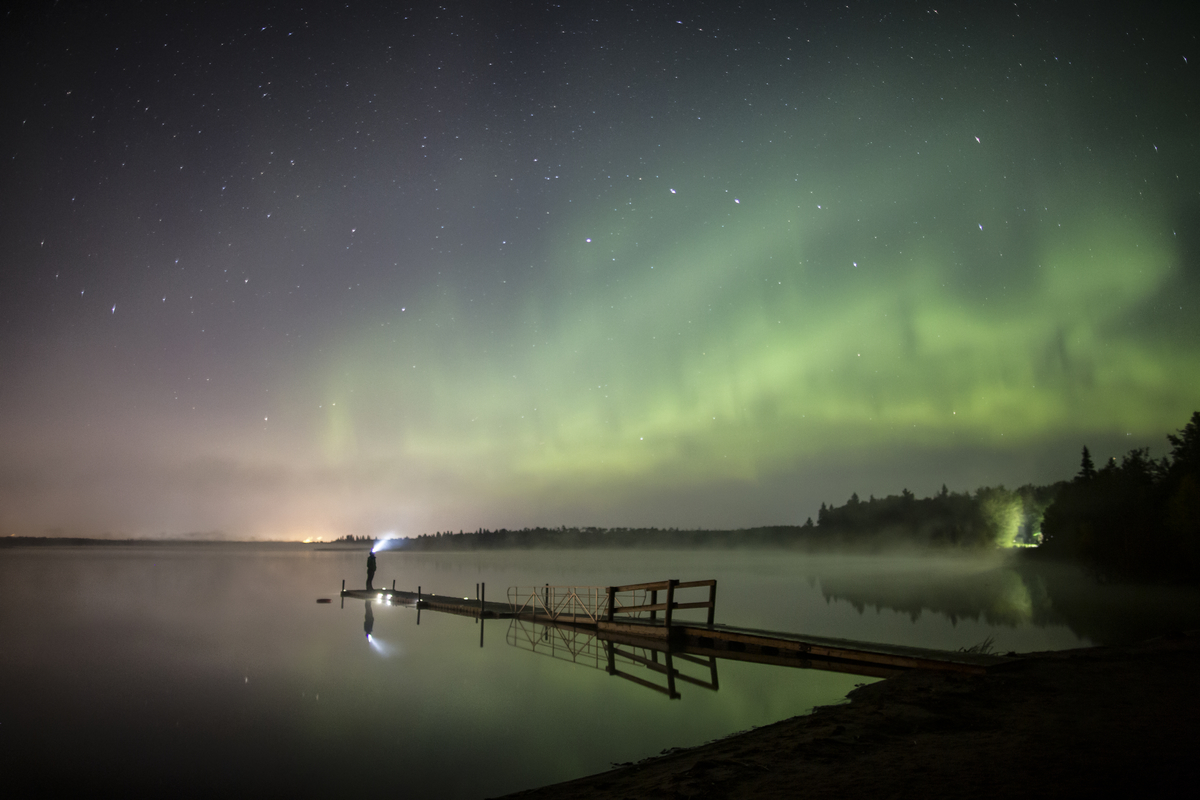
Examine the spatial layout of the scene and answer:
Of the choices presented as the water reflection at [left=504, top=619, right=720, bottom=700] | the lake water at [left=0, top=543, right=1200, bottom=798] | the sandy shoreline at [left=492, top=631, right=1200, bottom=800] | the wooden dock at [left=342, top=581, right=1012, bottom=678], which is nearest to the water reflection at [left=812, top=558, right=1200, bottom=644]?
the lake water at [left=0, top=543, right=1200, bottom=798]

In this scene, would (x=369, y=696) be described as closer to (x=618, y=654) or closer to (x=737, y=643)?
(x=618, y=654)

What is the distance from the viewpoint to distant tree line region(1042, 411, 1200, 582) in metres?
41.3

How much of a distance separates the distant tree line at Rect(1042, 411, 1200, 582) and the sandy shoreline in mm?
38987

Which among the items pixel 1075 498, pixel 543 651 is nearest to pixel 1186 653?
pixel 543 651

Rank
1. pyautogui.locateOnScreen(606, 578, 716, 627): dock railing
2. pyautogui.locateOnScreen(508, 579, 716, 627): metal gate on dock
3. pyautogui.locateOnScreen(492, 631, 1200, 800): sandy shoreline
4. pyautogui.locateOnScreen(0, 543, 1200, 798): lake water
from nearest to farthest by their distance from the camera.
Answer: pyautogui.locateOnScreen(492, 631, 1200, 800): sandy shoreline → pyautogui.locateOnScreen(0, 543, 1200, 798): lake water → pyautogui.locateOnScreen(606, 578, 716, 627): dock railing → pyautogui.locateOnScreen(508, 579, 716, 627): metal gate on dock

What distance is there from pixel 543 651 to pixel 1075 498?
60509mm

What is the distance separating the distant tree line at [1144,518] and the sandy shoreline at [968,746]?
38987mm

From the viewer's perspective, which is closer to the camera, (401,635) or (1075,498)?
(401,635)

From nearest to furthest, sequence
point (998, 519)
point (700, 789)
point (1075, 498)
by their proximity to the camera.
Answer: point (700, 789), point (1075, 498), point (998, 519)

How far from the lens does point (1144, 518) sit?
4556 centimetres

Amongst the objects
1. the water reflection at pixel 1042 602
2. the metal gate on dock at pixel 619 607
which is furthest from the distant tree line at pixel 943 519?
the metal gate on dock at pixel 619 607

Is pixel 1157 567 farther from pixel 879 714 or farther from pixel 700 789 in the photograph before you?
pixel 700 789

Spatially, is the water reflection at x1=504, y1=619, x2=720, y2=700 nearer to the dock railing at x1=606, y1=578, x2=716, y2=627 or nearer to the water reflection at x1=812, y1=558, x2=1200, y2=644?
the dock railing at x1=606, y1=578, x2=716, y2=627

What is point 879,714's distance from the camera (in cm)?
993
